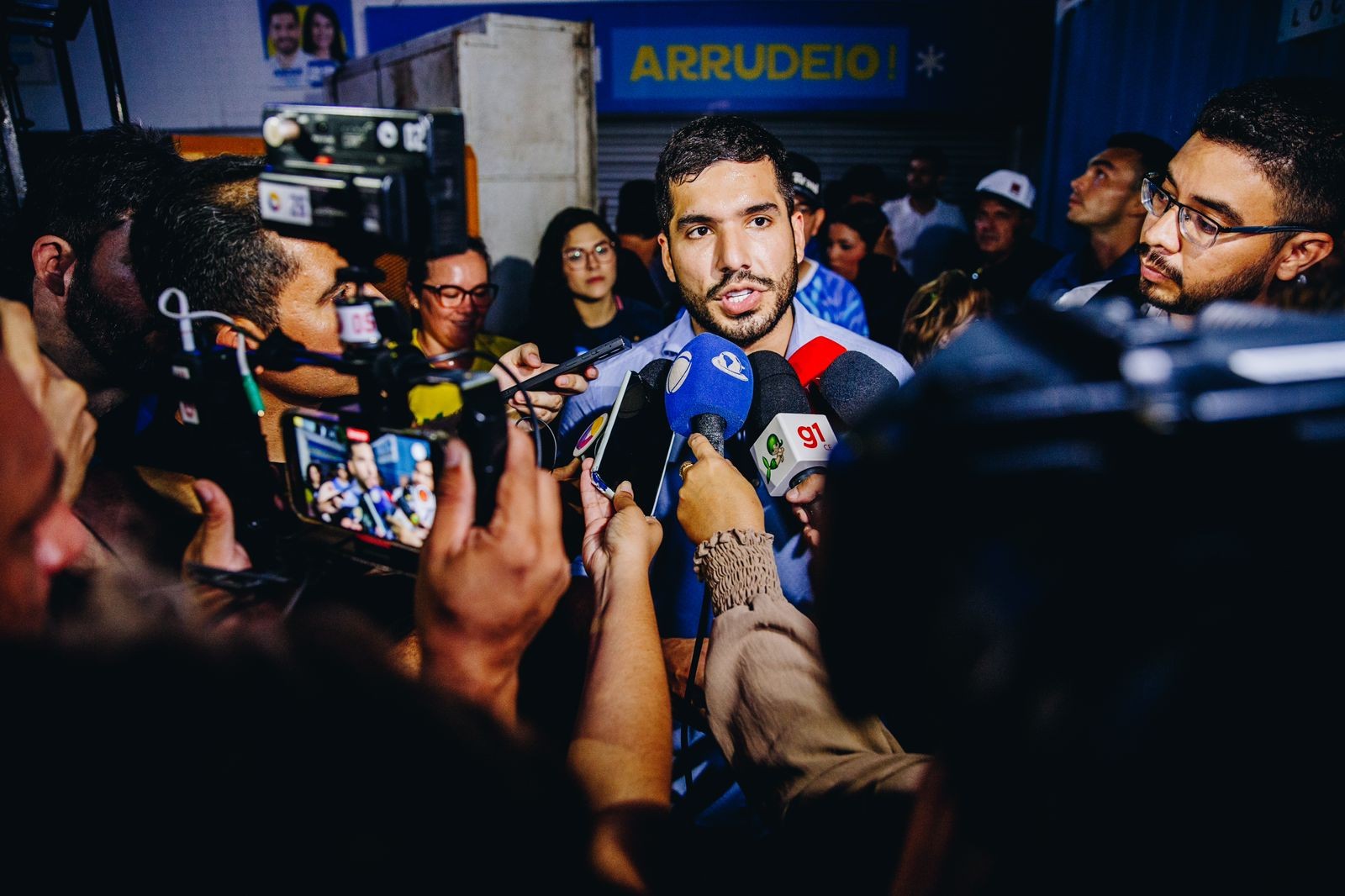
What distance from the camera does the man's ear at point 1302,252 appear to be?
6.27 feet

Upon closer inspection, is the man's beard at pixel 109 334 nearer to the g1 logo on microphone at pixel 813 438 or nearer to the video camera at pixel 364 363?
the video camera at pixel 364 363

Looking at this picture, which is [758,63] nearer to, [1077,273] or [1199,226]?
[1077,273]

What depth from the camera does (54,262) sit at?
1.87 m

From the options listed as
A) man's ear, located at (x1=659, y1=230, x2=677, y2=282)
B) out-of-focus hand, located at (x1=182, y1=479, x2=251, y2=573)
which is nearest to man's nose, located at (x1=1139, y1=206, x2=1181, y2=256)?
man's ear, located at (x1=659, y1=230, x2=677, y2=282)

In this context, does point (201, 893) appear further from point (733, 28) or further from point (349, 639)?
point (733, 28)

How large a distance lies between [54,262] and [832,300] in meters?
3.02

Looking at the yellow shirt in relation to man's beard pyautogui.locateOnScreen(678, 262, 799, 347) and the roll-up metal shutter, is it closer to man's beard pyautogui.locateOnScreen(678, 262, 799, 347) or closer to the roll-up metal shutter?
man's beard pyautogui.locateOnScreen(678, 262, 799, 347)

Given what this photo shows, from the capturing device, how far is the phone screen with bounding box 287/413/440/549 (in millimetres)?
957

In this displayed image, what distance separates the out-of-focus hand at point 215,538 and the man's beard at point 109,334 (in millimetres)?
1036

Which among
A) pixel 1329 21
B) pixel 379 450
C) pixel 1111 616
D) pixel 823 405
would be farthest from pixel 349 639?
pixel 1329 21

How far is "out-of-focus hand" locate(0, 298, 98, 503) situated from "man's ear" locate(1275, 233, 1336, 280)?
2.58m

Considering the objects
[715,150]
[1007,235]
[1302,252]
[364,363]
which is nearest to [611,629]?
[364,363]

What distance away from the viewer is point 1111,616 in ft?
1.58

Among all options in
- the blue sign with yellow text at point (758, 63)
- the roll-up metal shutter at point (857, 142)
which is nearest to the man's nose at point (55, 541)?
the roll-up metal shutter at point (857, 142)
